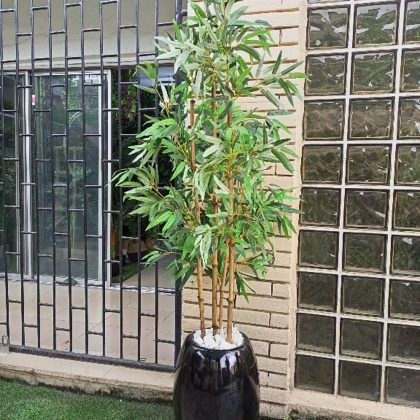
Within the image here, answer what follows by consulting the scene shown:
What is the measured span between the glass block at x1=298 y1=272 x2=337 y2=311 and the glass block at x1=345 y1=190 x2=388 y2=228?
1.02ft

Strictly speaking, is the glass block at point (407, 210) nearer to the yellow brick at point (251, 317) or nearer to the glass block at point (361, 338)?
the glass block at point (361, 338)

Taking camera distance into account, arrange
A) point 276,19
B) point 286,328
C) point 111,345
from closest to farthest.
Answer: point 276,19, point 286,328, point 111,345

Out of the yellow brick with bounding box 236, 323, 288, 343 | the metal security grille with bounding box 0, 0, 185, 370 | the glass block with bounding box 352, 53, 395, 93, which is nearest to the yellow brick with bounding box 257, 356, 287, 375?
the yellow brick with bounding box 236, 323, 288, 343

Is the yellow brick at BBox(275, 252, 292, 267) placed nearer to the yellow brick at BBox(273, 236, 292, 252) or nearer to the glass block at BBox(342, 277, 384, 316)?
the yellow brick at BBox(273, 236, 292, 252)

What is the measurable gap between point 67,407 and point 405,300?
191cm

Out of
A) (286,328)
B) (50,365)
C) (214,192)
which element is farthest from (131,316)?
(214,192)

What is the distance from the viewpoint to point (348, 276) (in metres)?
2.32

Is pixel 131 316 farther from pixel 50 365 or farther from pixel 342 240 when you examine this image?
pixel 342 240

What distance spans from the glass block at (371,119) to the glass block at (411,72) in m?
0.10

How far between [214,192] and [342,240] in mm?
884

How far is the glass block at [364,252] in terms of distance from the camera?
2.26 metres

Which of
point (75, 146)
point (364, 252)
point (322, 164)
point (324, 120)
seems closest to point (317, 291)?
point (364, 252)

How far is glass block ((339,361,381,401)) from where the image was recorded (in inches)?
91.6

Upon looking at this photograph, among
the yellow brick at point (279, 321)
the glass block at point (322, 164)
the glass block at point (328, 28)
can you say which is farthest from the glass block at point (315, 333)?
the glass block at point (328, 28)
